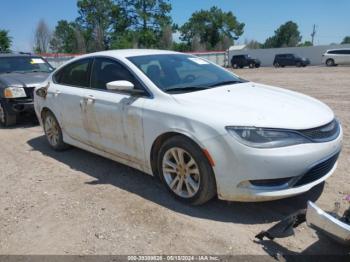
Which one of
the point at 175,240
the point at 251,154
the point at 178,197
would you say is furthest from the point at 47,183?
the point at 251,154

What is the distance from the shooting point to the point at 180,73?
187 inches

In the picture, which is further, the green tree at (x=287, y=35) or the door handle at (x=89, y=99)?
the green tree at (x=287, y=35)

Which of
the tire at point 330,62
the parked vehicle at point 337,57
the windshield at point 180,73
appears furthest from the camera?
the tire at point 330,62

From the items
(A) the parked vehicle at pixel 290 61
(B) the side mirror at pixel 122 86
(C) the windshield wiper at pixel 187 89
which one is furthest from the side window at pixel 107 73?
(A) the parked vehicle at pixel 290 61

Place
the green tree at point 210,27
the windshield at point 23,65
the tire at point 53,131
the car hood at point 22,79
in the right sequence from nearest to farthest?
the tire at point 53,131 < the car hood at point 22,79 < the windshield at point 23,65 < the green tree at point 210,27

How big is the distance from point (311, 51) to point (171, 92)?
48.8 meters

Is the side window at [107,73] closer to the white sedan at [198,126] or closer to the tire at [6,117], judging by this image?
the white sedan at [198,126]

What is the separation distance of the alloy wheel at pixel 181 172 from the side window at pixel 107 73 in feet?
3.19

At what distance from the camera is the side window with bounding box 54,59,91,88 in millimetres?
5398

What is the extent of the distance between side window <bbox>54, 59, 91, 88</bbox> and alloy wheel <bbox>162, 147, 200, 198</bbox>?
6.09 feet

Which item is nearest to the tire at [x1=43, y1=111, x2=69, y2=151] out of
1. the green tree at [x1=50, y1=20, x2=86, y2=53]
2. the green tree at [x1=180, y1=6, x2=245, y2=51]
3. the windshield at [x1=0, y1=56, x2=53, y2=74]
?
the windshield at [x1=0, y1=56, x2=53, y2=74]

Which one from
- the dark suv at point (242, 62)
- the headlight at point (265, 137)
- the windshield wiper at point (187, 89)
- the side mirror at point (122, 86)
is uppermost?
the side mirror at point (122, 86)

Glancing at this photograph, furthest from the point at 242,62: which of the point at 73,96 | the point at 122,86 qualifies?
the point at 122,86

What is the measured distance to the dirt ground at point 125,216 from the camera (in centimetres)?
339
